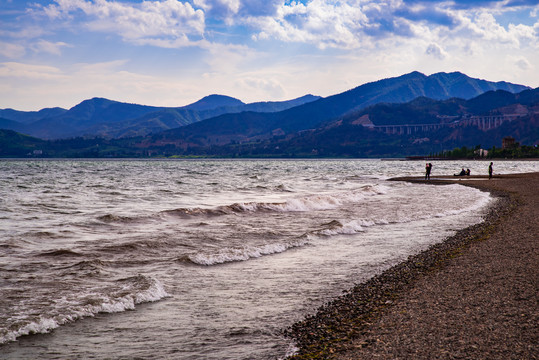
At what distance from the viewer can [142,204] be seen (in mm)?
37156

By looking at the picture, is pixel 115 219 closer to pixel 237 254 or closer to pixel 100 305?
pixel 237 254

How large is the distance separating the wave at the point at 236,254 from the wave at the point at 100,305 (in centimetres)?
312

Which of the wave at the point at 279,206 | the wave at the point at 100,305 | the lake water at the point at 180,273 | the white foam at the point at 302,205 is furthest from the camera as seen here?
the white foam at the point at 302,205

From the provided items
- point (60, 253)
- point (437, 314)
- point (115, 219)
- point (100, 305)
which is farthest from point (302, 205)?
point (437, 314)

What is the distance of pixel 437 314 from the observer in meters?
9.22

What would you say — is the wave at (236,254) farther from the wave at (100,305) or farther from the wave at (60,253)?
the wave at (60,253)

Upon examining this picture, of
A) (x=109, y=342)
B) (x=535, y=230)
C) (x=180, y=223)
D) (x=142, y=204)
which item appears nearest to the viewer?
(x=109, y=342)

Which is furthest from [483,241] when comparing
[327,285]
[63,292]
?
[63,292]


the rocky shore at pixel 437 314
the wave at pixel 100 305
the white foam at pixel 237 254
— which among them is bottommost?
the white foam at pixel 237 254

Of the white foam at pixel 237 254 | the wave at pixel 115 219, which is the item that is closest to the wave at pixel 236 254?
the white foam at pixel 237 254

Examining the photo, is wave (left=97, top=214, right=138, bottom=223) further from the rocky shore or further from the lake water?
the rocky shore

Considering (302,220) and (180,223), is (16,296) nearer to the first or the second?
(180,223)

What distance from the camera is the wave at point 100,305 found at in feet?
30.3

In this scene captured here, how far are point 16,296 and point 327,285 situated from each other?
27.6ft
